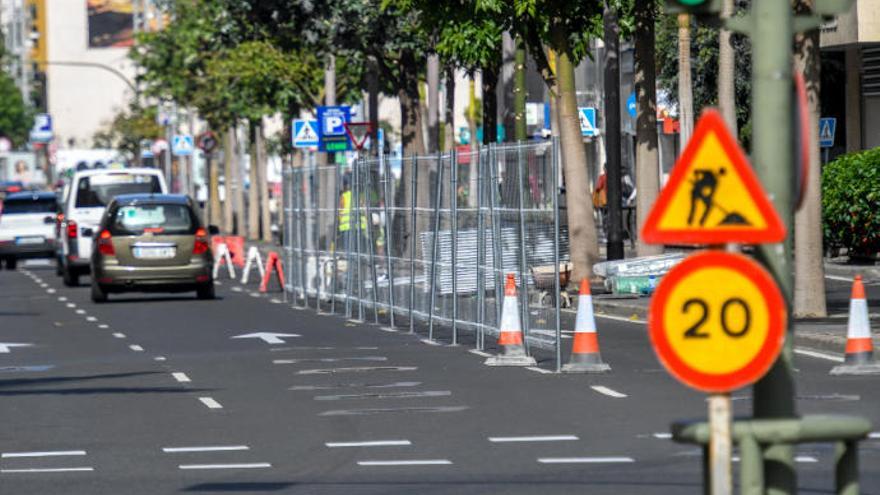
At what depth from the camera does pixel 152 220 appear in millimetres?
34750

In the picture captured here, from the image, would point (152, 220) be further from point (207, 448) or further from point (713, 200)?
point (713, 200)

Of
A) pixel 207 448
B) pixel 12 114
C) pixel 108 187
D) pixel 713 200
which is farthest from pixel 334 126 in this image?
pixel 12 114

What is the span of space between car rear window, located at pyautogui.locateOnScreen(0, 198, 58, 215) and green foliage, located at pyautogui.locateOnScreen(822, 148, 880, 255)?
23245 millimetres

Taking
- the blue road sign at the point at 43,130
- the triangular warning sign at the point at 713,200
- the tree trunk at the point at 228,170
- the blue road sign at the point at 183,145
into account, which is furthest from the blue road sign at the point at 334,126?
the blue road sign at the point at 43,130

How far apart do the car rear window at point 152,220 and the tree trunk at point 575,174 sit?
579 cm

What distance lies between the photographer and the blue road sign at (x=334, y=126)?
4738cm

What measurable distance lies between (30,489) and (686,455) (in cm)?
359

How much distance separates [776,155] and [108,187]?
34.6m

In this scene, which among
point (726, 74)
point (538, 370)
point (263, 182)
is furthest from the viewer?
point (263, 182)

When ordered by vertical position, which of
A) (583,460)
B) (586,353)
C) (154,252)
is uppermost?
(154,252)

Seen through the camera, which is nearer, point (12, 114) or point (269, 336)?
point (269, 336)

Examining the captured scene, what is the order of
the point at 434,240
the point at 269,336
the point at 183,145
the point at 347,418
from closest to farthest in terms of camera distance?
1. the point at 347,418
2. the point at 434,240
3. the point at 269,336
4. the point at 183,145

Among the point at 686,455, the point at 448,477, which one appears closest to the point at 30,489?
the point at 448,477

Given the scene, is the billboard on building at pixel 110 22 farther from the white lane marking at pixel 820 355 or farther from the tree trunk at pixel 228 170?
the white lane marking at pixel 820 355
